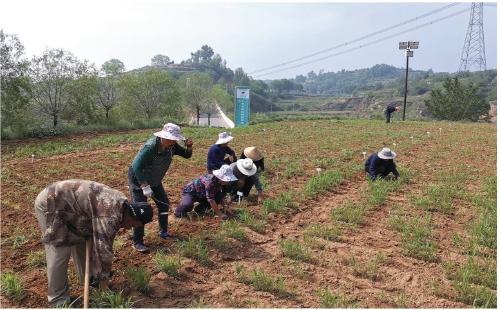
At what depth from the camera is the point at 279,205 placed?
717cm

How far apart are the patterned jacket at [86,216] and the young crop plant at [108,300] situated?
0.17 metres

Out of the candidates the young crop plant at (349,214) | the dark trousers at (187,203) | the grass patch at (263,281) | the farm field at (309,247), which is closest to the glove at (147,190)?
the farm field at (309,247)

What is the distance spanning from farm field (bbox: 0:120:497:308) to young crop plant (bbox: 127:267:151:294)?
1 centimetres

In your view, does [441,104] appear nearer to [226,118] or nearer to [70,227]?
[226,118]

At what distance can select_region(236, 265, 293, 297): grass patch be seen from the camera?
442 centimetres

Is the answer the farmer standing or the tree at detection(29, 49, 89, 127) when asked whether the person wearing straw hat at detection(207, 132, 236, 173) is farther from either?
the tree at detection(29, 49, 89, 127)

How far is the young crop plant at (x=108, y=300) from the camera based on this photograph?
4.02 meters

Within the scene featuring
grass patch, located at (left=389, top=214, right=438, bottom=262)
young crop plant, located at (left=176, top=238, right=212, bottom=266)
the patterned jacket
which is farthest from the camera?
grass patch, located at (left=389, top=214, right=438, bottom=262)

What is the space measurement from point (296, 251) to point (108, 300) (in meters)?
2.32

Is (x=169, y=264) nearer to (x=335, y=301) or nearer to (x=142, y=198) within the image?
(x=142, y=198)

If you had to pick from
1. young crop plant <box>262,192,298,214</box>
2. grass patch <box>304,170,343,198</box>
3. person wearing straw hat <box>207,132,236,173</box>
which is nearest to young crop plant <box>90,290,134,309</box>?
young crop plant <box>262,192,298,214</box>

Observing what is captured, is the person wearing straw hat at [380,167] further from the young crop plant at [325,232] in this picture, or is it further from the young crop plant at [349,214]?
the young crop plant at [325,232]

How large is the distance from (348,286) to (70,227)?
116 inches

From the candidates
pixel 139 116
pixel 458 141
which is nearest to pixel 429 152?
pixel 458 141
